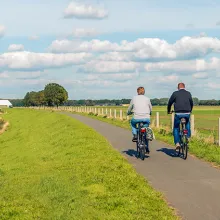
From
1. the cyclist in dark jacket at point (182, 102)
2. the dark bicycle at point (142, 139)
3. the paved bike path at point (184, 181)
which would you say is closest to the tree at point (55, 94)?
the paved bike path at point (184, 181)

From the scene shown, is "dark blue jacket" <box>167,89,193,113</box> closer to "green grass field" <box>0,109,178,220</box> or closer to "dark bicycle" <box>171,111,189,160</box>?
"dark bicycle" <box>171,111,189,160</box>

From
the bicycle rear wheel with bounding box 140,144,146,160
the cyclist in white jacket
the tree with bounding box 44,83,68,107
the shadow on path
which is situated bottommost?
the shadow on path

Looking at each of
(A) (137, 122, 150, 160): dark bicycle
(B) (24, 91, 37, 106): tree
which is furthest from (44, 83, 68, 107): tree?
(A) (137, 122, 150, 160): dark bicycle

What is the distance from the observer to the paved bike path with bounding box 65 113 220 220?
7.82 metres

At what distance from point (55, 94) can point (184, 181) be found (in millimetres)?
121926

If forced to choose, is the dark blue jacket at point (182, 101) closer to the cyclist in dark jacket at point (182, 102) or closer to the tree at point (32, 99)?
the cyclist in dark jacket at point (182, 102)

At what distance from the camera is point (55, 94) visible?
13088cm

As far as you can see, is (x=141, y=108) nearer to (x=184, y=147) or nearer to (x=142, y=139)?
(x=142, y=139)

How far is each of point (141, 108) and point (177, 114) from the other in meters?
1.13

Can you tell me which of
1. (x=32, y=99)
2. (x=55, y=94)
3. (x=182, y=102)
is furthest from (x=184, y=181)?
(x=32, y=99)

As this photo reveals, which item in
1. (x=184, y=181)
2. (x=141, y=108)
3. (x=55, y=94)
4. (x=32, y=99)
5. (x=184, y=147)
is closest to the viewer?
(x=184, y=181)

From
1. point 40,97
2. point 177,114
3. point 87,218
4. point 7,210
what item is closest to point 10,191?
point 7,210

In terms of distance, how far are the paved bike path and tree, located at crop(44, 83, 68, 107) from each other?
4565 inches

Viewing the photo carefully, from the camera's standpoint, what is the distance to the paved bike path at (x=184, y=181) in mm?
7816
